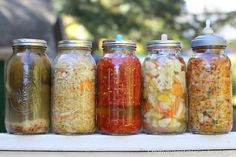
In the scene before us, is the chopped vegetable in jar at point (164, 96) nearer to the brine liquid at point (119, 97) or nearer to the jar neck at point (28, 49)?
the brine liquid at point (119, 97)

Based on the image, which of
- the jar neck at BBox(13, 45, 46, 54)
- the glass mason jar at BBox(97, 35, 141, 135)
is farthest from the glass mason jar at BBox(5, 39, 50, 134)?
the glass mason jar at BBox(97, 35, 141, 135)

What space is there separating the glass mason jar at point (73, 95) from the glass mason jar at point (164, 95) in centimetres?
13

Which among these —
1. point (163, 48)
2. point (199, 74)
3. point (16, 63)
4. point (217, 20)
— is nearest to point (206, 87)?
point (199, 74)

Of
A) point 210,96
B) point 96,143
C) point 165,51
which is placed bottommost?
point 96,143

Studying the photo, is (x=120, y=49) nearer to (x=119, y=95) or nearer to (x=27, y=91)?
(x=119, y=95)

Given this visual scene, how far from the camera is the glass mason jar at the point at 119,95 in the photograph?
0.96 metres

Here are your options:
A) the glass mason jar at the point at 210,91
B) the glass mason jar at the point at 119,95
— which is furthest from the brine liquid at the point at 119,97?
the glass mason jar at the point at 210,91

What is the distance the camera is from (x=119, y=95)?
956mm

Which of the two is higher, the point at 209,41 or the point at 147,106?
the point at 209,41

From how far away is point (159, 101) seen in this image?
0.96 metres

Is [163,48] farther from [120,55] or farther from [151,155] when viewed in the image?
[151,155]

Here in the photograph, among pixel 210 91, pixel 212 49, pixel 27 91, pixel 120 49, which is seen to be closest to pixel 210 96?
pixel 210 91

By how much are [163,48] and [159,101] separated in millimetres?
131

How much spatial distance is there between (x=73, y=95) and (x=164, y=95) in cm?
21
